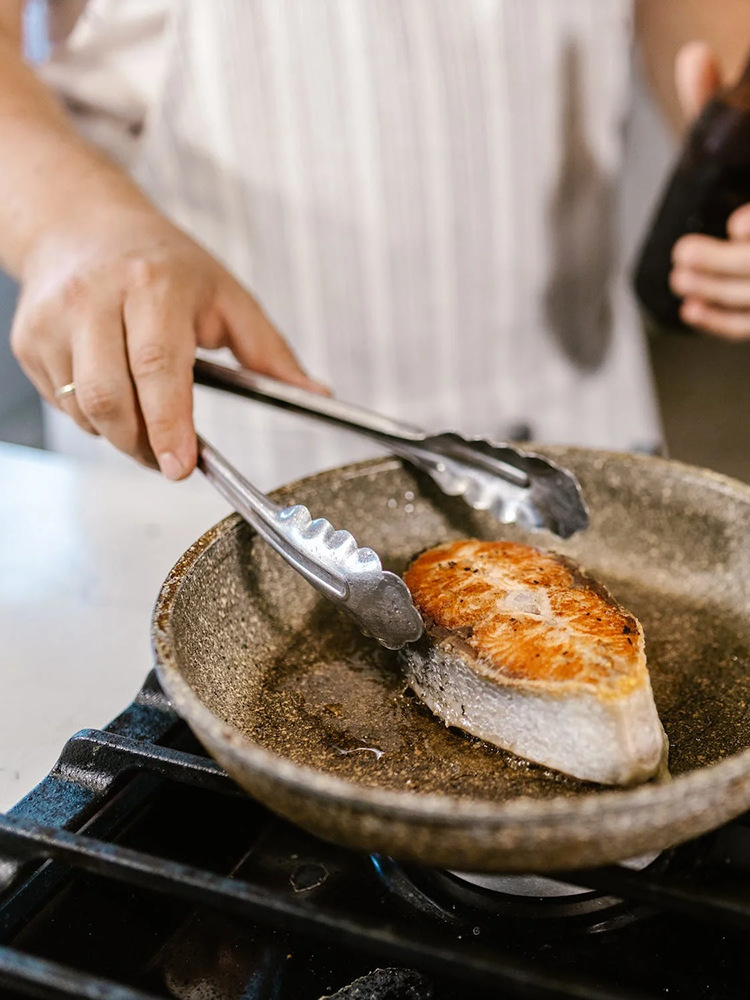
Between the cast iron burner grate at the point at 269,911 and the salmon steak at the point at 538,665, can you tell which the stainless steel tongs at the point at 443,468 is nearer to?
the salmon steak at the point at 538,665

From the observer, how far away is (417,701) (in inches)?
31.1

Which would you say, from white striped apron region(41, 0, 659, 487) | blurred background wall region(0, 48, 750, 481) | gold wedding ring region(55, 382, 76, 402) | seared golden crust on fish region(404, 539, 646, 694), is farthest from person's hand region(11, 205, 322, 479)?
blurred background wall region(0, 48, 750, 481)

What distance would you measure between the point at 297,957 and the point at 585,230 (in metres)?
1.26

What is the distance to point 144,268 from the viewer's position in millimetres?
962

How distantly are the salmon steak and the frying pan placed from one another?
2 cm

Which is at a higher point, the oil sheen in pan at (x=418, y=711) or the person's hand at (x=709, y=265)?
the person's hand at (x=709, y=265)

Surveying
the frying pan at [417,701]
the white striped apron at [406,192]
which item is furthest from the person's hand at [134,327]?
the white striped apron at [406,192]

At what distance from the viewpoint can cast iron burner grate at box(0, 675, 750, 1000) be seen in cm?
56

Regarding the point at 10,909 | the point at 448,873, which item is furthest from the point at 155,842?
the point at 448,873

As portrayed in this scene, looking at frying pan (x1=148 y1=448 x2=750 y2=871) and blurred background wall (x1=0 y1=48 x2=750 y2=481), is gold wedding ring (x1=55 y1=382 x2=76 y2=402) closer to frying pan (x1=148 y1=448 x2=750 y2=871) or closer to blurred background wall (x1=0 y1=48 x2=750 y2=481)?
frying pan (x1=148 y1=448 x2=750 y2=871)

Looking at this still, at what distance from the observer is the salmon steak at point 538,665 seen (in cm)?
66

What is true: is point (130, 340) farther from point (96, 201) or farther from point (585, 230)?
point (585, 230)

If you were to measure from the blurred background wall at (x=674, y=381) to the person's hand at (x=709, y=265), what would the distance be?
3.69 feet

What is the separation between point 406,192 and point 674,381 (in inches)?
71.6
